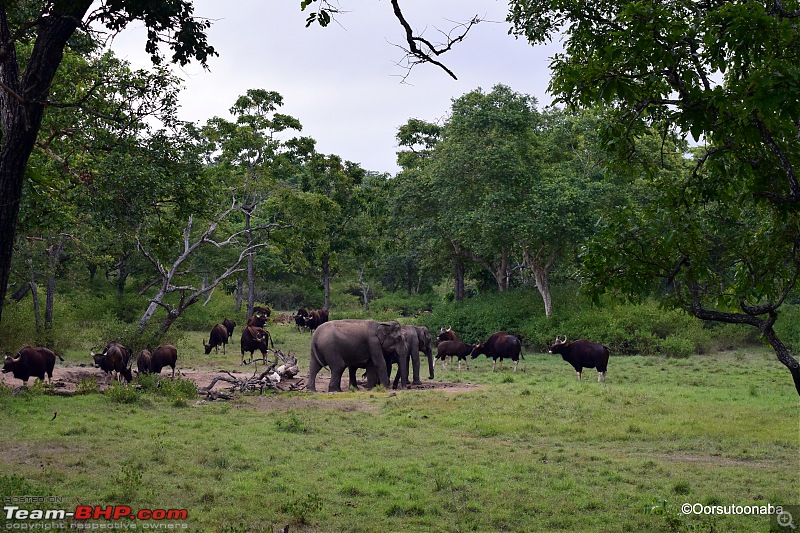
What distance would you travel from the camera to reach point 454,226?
117 ft

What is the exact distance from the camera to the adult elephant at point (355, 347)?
2139 cm

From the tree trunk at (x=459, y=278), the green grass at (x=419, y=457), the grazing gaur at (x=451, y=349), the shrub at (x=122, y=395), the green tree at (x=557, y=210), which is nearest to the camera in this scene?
the green grass at (x=419, y=457)

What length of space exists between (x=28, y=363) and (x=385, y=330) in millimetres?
9617

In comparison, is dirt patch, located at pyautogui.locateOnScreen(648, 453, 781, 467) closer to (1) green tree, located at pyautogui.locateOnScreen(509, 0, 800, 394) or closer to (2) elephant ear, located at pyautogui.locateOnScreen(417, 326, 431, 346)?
(1) green tree, located at pyautogui.locateOnScreen(509, 0, 800, 394)

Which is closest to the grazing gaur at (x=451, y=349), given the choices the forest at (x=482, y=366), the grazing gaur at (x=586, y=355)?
the forest at (x=482, y=366)

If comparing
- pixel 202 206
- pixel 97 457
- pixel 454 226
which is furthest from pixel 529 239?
pixel 97 457

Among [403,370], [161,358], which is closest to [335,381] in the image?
[403,370]

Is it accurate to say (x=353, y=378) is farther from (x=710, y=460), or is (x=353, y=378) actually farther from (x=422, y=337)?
(x=710, y=460)

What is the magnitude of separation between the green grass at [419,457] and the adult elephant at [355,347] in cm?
166

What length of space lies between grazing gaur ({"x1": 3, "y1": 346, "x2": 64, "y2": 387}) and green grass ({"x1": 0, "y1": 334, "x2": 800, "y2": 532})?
6.17 feet

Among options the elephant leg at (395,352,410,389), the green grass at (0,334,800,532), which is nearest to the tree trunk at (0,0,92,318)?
the green grass at (0,334,800,532)

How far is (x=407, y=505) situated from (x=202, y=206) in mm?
8812

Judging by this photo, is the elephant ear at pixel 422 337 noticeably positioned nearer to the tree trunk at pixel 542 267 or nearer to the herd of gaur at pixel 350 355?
the herd of gaur at pixel 350 355

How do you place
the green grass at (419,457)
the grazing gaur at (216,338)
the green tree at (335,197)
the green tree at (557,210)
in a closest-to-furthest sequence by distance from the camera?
the green grass at (419,457) < the grazing gaur at (216,338) < the green tree at (557,210) < the green tree at (335,197)
